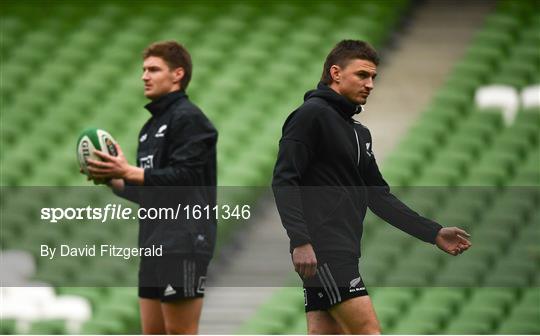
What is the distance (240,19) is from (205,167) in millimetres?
7039

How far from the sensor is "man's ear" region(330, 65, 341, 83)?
3582 millimetres

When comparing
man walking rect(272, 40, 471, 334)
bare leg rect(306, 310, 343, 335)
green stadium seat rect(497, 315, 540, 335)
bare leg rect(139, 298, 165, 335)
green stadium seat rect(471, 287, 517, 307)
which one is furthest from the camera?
green stadium seat rect(471, 287, 517, 307)

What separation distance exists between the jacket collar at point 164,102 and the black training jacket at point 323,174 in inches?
29.7

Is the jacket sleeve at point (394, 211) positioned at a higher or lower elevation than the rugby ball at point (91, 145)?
lower

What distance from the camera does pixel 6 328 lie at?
649 centimetres

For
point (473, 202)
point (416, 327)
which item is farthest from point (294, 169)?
point (473, 202)

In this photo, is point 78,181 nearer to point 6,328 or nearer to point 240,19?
point 6,328

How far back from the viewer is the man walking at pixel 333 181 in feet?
11.4

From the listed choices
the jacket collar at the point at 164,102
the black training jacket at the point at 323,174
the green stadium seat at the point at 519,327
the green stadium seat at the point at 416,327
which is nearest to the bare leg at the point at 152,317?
the jacket collar at the point at 164,102

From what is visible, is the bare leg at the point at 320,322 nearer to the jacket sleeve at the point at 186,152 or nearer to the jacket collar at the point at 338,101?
the jacket collar at the point at 338,101

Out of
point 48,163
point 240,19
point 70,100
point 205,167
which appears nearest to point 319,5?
point 240,19

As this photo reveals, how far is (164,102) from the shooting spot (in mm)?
4199

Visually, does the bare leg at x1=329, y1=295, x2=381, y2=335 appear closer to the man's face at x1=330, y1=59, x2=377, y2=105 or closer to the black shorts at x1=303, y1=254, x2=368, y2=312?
the black shorts at x1=303, y1=254, x2=368, y2=312

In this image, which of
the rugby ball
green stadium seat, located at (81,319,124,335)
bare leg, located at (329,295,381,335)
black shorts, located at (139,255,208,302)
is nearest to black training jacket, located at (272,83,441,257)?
bare leg, located at (329,295,381,335)
